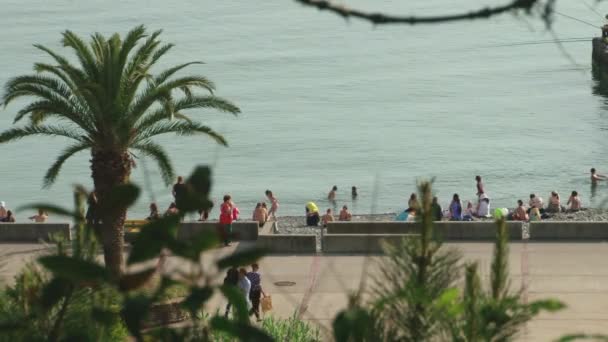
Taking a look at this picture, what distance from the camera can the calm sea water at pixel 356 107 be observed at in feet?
181

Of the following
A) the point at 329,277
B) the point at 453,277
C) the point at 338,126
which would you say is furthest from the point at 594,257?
the point at 338,126

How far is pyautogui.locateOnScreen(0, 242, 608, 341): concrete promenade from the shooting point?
21859mm

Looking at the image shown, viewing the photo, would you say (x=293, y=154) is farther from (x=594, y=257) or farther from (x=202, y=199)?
(x=202, y=199)

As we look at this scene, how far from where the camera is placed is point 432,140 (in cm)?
6341

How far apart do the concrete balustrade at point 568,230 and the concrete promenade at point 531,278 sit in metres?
0.36

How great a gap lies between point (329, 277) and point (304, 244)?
277cm

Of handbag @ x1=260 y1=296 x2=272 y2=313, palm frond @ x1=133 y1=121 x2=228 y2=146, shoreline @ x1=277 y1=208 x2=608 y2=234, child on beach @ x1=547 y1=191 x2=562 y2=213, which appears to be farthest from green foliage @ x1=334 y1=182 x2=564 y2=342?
child on beach @ x1=547 y1=191 x2=562 y2=213

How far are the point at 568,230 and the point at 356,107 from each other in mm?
43012

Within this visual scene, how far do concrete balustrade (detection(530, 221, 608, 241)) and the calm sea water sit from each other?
16.6 meters

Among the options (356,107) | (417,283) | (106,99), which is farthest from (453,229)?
(356,107)

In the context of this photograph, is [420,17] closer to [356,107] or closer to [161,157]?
[161,157]

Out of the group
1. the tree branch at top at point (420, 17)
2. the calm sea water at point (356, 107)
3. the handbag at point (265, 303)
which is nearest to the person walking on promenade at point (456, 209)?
the handbag at point (265, 303)

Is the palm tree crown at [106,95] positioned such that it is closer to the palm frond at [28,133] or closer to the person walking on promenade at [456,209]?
the palm frond at [28,133]

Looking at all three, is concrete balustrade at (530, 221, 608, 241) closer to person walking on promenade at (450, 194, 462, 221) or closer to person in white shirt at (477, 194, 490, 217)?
person walking on promenade at (450, 194, 462, 221)
